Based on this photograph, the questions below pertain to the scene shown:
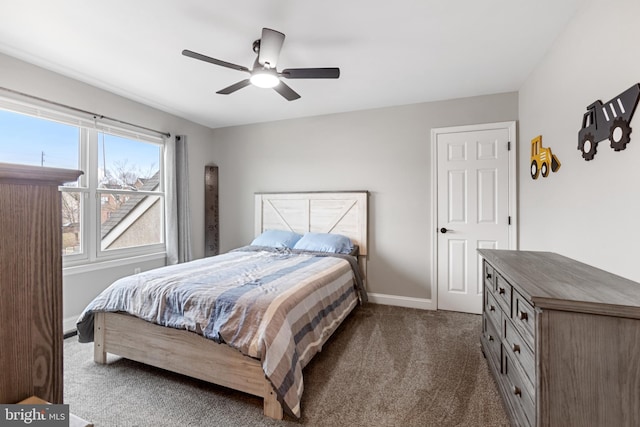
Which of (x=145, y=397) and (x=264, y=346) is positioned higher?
(x=264, y=346)

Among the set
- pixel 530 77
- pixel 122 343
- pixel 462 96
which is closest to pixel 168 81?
pixel 122 343

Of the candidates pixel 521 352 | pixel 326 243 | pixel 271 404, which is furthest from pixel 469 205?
pixel 271 404

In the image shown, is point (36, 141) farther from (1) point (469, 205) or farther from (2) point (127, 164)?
(1) point (469, 205)

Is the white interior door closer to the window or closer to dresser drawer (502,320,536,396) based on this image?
dresser drawer (502,320,536,396)

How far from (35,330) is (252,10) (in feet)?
6.96

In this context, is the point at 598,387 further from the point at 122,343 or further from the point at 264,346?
the point at 122,343

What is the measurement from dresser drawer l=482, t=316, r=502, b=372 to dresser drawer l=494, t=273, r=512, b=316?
27cm

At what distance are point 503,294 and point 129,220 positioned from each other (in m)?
4.05

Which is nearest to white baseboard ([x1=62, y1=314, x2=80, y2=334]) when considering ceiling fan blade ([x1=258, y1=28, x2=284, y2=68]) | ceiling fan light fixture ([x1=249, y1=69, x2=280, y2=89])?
ceiling fan light fixture ([x1=249, y1=69, x2=280, y2=89])

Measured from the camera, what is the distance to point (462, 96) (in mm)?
Result: 3344

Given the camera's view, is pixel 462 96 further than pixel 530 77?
Yes

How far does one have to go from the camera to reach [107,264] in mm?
3213

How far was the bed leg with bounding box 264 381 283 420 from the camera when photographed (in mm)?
1672

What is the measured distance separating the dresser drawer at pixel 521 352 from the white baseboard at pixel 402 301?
1.80m
